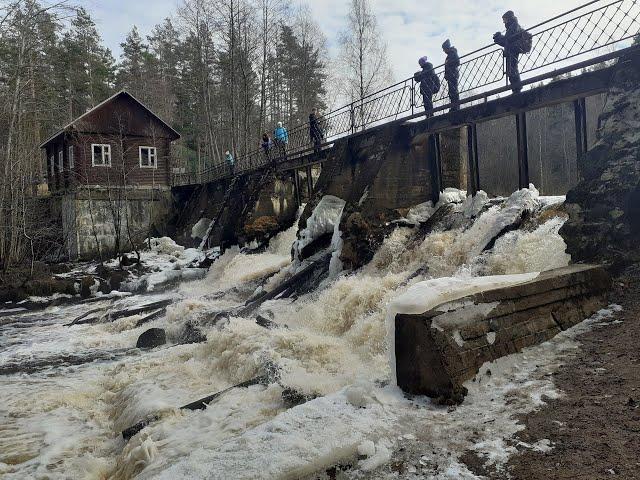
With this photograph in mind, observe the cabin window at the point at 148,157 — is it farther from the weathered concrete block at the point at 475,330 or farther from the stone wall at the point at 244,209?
the weathered concrete block at the point at 475,330

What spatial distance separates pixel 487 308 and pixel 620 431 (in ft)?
4.36

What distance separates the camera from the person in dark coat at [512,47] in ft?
29.1

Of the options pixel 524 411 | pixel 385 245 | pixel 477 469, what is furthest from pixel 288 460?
pixel 385 245

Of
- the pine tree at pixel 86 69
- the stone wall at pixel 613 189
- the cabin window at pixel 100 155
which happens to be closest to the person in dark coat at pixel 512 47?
the stone wall at pixel 613 189

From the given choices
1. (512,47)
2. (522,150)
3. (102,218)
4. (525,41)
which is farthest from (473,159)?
(102,218)

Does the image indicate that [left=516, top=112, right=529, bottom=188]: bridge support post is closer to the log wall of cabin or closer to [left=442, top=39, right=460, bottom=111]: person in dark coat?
[left=442, top=39, right=460, bottom=111]: person in dark coat

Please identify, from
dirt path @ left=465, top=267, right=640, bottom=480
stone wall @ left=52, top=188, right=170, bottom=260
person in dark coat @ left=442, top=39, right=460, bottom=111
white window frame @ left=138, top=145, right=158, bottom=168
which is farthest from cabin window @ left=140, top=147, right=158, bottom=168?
dirt path @ left=465, top=267, right=640, bottom=480

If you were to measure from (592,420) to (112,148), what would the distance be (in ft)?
85.6

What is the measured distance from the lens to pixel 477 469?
2568 millimetres

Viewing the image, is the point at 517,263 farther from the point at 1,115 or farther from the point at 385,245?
the point at 1,115

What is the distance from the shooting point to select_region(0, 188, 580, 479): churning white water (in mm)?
2938

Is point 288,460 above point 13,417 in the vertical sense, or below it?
above

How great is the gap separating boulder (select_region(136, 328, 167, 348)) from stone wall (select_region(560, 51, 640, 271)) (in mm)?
7235

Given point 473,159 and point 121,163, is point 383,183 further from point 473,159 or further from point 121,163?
point 121,163
